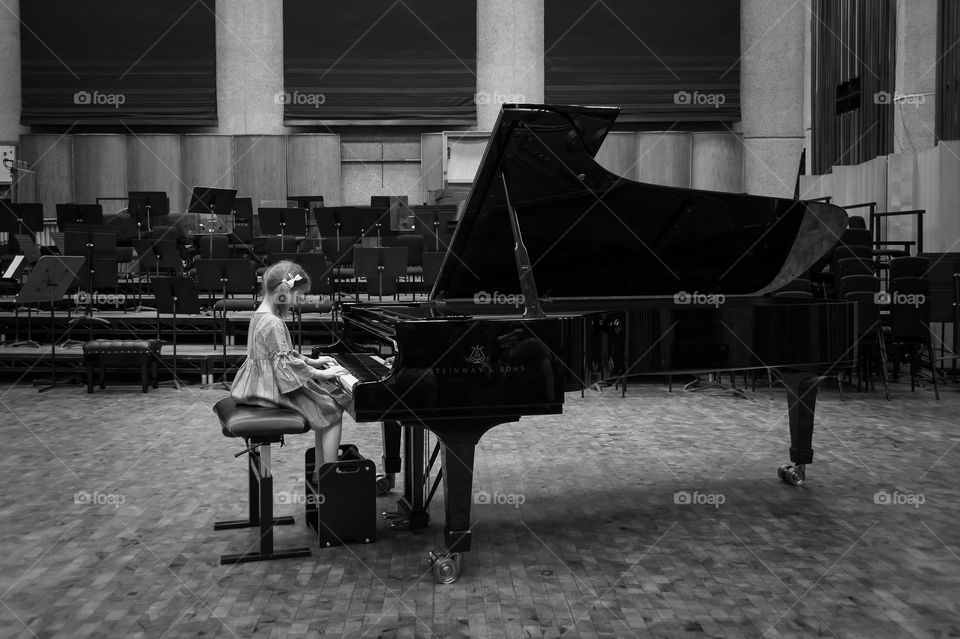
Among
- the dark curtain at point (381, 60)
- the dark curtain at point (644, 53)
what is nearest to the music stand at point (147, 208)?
the dark curtain at point (381, 60)

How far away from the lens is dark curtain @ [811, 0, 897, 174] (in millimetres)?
10883

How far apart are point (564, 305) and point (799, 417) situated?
1.30 m

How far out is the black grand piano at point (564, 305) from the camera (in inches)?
128

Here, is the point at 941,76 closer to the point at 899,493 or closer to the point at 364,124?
the point at 899,493

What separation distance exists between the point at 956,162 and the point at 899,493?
19.2 ft

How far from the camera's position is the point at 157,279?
7953 mm

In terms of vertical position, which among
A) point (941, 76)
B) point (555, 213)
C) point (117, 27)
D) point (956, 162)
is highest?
point (117, 27)

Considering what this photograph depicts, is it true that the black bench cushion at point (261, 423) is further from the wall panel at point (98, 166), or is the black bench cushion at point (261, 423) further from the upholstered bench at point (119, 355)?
the wall panel at point (98, 166)

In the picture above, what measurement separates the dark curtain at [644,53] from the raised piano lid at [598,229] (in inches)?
400

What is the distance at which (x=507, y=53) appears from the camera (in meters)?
14.6

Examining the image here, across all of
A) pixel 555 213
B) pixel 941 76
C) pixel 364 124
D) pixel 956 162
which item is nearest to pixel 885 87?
pixel 941 76

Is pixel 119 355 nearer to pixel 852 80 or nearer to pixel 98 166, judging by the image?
pixel 98 166

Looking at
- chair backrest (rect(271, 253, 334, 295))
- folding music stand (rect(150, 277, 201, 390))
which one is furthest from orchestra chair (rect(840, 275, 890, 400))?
folding music stand (rect(150, 277, 201, 390))

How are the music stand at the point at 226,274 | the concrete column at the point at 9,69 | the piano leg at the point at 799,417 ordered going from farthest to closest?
the concrete column at the point at 9,69 < the music stand at the point at 226,274 < the piano leg at the point at 799,417
